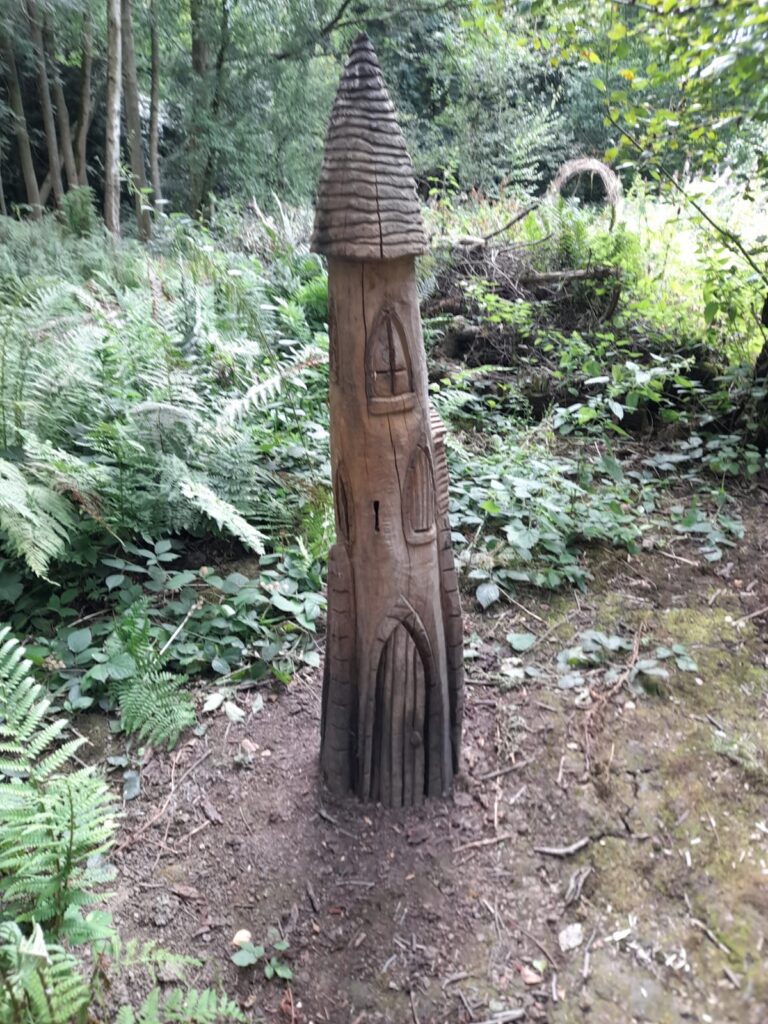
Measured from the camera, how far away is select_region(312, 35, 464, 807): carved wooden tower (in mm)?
1636

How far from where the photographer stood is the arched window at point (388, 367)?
5.76 feet

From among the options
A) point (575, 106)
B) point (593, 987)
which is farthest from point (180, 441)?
point (575, 106)

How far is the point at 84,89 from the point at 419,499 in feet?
41.4

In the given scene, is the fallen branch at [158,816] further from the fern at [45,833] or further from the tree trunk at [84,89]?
the tree trunk at [84,89]

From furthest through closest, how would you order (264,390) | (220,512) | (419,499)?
(264,390) → (220,512) → (419,499)

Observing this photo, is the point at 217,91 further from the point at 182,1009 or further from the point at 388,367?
the point at 182,1009

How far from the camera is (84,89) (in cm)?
1110

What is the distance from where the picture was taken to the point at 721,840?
2.10m

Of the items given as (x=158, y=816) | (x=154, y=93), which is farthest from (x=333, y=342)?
(x=154, y=93)

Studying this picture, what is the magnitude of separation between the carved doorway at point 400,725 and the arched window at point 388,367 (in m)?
0.66

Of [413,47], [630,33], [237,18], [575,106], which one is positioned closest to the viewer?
[630,33]

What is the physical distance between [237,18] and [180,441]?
392 inches

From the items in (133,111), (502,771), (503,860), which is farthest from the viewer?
(133,111)

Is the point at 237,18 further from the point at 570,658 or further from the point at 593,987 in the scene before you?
the point at 593,987
